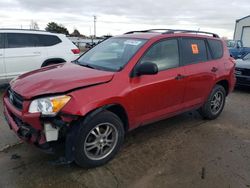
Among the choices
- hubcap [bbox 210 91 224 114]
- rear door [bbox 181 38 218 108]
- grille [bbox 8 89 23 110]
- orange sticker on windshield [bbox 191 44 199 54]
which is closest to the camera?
grille [bbox 8 89 23 110]

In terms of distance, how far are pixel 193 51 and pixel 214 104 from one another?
4.32ft

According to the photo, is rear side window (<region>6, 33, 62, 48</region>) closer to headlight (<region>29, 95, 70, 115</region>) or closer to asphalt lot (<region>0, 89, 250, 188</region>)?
asphalt lot (<region>0, 89, 250, 188</region>)

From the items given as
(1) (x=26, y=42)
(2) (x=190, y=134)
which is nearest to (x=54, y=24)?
(1) (x=26, y=42)

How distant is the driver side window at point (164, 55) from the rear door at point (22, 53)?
4.41m

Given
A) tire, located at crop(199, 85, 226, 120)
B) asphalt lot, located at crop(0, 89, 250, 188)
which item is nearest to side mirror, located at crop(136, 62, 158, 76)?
asphalt lot, located at crop(0, 89, 250, 188)

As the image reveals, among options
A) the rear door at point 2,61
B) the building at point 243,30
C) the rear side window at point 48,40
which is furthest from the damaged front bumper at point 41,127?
the building at point 243,30

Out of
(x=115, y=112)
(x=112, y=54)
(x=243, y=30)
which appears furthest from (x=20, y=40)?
(x=243, y=30)

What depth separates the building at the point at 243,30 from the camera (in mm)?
31858

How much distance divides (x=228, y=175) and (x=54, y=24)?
199ft

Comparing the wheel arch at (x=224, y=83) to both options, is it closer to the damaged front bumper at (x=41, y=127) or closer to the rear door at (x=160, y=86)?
the rear door at (x=160, y=86)

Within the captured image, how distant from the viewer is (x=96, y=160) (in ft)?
12.0

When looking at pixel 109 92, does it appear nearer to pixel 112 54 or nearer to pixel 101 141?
pixel 101 141

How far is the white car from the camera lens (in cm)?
736

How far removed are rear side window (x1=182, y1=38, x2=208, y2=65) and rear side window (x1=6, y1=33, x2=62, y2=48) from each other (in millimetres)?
4509
